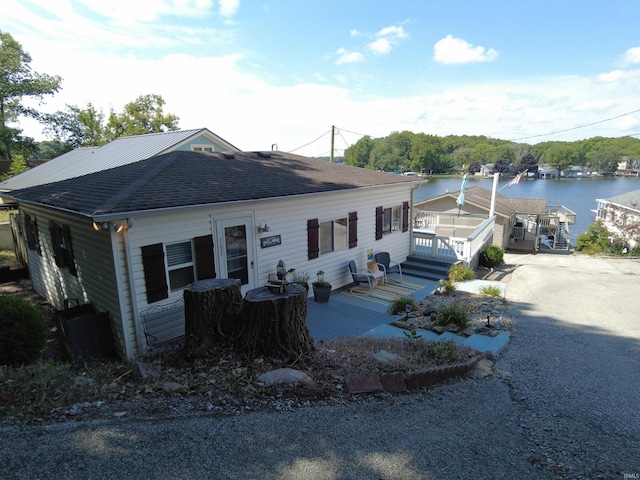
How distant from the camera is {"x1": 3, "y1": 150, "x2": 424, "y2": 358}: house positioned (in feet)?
20.1

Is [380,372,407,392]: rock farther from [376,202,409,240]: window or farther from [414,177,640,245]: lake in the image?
[414,177,640,245]: lake

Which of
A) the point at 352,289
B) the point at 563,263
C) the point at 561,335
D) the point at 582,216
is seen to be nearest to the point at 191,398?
the point at 561,335

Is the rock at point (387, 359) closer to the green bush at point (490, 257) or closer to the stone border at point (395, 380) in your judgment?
the stone border at point (395, 380)

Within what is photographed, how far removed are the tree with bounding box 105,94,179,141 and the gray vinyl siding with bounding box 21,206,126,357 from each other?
1253 inches

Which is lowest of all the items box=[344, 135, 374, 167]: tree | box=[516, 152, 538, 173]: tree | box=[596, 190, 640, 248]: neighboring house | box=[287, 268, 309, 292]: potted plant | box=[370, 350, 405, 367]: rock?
box=[596, 190, 640, 248]: neighboring house

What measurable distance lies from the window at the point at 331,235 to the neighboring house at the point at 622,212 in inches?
864

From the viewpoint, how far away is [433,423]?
137 inches

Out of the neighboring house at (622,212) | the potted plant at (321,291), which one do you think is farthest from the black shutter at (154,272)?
the neighboring house at (622,212)

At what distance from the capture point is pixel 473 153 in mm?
101812

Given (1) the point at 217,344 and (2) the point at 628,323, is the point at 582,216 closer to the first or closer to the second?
(2) the point at 628,323

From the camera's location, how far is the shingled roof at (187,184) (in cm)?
627

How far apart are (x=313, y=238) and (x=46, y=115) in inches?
1627

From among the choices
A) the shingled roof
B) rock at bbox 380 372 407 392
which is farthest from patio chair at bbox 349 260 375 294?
rock at bbox 380 372 407 392

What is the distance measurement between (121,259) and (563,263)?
17.4m
